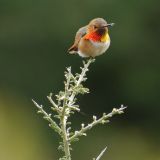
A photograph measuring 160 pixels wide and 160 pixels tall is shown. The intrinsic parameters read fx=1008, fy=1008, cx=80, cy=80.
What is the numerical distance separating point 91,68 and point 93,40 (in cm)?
A: 2443

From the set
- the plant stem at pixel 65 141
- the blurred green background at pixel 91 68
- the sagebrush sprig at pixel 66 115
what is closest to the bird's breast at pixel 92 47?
the sagebrush sprig at pixel 66 115

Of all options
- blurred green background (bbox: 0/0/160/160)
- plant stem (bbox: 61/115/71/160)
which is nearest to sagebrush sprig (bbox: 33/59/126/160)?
plant stem (bbox: 61/115/71/160)

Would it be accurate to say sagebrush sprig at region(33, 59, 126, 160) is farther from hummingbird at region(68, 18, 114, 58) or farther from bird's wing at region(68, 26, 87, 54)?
bird's wing at region(68, 26, 87, 54)

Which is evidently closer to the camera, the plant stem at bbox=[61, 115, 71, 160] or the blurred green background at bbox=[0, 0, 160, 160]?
the plant stem at bbox=[61, 115, 71, 160]

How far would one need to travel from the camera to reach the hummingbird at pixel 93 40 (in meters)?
6.38

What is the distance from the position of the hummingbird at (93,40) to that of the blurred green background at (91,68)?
18.9 metres

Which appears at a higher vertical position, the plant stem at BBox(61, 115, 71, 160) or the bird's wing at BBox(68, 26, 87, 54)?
the bird's wing at BBox(68, 26, 87, 54)

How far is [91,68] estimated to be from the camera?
102 ft

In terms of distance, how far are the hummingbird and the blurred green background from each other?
62.1ft

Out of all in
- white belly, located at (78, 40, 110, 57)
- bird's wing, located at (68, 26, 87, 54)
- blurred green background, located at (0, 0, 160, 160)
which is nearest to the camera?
white belly, located at (78, 40, 110, 57)

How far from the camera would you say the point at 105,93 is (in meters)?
32.4

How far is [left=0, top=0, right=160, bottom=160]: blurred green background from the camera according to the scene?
27.9m

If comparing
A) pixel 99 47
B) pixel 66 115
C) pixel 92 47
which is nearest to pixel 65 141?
pixel 66 115
